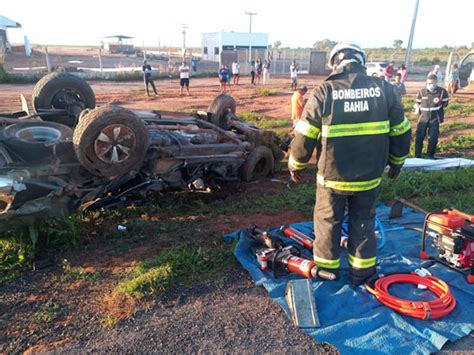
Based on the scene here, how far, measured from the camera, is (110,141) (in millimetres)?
4602

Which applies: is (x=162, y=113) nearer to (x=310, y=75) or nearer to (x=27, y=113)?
(x=27, y=113)

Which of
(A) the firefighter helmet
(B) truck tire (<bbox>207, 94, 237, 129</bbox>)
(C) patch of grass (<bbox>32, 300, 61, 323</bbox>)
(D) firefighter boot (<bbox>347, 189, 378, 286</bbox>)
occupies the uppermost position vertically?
(A) the firefighter helmet

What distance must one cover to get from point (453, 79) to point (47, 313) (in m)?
21.7

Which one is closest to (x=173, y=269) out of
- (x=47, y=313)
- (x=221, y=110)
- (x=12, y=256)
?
(x=47, y=313)

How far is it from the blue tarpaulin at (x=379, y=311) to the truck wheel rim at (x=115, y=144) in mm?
1586

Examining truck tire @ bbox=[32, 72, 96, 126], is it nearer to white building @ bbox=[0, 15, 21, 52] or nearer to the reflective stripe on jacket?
the reflective stripe on jacket

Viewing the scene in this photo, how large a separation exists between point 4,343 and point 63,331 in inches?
16.3

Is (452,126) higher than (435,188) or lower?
lower

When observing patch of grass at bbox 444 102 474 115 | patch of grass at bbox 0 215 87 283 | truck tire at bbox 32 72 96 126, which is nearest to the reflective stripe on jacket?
patch of grass at bbox 0 215 87 283

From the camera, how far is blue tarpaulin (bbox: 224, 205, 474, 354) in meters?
3.12

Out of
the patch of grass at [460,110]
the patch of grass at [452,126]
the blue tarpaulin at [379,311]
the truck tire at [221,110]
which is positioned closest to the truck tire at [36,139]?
the blue tarpaulin at [379,311]

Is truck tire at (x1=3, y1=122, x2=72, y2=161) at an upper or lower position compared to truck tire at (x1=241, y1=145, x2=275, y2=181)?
upper

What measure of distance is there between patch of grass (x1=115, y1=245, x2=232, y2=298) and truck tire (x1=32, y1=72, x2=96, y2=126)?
2.74 metres

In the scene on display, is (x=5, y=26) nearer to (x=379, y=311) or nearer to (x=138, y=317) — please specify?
(x=138, y=317)
